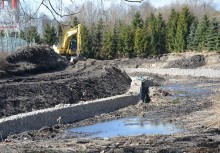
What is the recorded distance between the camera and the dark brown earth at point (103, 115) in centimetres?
1206

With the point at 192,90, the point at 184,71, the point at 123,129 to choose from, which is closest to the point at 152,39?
the point at 184,71

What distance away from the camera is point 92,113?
837 inches

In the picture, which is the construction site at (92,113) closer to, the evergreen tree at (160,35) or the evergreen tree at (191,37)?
the evergreen tree at (191,37)

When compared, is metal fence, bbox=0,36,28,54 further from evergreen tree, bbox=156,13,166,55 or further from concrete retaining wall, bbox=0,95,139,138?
concrete retaining wall, bbox=0,95,139,138

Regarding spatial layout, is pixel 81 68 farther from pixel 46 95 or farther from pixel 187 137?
pixel 187 137

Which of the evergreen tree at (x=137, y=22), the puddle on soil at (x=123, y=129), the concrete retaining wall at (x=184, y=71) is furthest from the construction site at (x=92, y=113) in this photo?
the evergreen tree at (x=137, y=22)

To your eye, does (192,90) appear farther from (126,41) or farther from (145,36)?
(126,41)

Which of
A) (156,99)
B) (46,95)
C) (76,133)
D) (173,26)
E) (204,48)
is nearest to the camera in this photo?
(76,133)

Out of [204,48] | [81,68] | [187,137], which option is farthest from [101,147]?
[204,48]

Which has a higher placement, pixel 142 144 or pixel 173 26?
pixel 173 26

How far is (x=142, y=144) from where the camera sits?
1243 centimetres

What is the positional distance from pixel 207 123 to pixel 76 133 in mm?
4685

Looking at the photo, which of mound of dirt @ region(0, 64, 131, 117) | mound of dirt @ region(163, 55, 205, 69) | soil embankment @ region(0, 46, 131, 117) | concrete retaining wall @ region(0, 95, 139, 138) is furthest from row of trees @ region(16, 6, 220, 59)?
concrete retaining wall @ region(0, 95, 139, 138)

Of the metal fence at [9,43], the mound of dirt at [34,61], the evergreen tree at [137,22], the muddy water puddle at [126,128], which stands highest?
the evergreen tree at [137,22]
